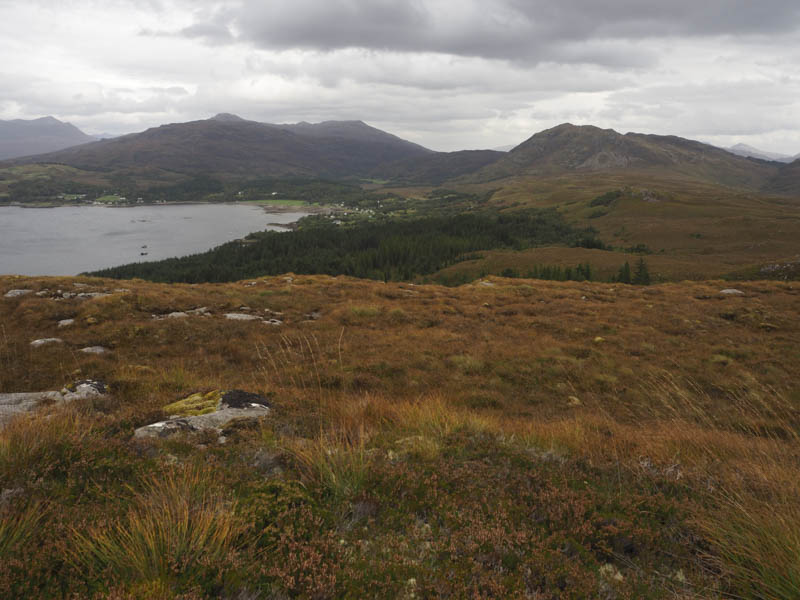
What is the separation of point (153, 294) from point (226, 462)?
50.7ft

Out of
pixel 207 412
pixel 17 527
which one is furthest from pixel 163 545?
pixel 207 412

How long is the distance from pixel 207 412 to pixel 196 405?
0.43 meters

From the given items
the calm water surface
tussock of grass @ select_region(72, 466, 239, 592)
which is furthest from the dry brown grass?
the calm water surface

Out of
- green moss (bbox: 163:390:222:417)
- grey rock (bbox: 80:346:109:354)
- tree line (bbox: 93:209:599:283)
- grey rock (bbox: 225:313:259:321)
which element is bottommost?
tree line (bbox: 93:209:599:283)

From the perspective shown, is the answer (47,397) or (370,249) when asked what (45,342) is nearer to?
(47,397)

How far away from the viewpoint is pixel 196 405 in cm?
668

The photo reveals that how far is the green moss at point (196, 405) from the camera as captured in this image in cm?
638

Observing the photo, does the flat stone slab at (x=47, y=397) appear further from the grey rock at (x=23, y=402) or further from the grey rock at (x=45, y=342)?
the grey rock at (x=45, y=342)

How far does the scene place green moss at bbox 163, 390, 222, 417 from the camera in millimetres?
6375

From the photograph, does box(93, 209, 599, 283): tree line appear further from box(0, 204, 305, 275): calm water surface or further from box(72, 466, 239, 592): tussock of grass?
box(72, 466, 239, 592): tussock of grass

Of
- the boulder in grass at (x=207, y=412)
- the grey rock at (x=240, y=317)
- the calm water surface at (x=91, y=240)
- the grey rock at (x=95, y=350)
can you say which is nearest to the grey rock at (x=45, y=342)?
the grey rock at (x=95, y=350)

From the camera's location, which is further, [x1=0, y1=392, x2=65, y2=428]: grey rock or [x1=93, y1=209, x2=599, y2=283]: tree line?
[x1=93, y1=209, x2=599, y2=283]: tree line

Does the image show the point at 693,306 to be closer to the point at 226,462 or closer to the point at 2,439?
the point at 226,462

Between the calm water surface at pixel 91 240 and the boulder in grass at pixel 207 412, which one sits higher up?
the boulder in grass at pixel 207 412
